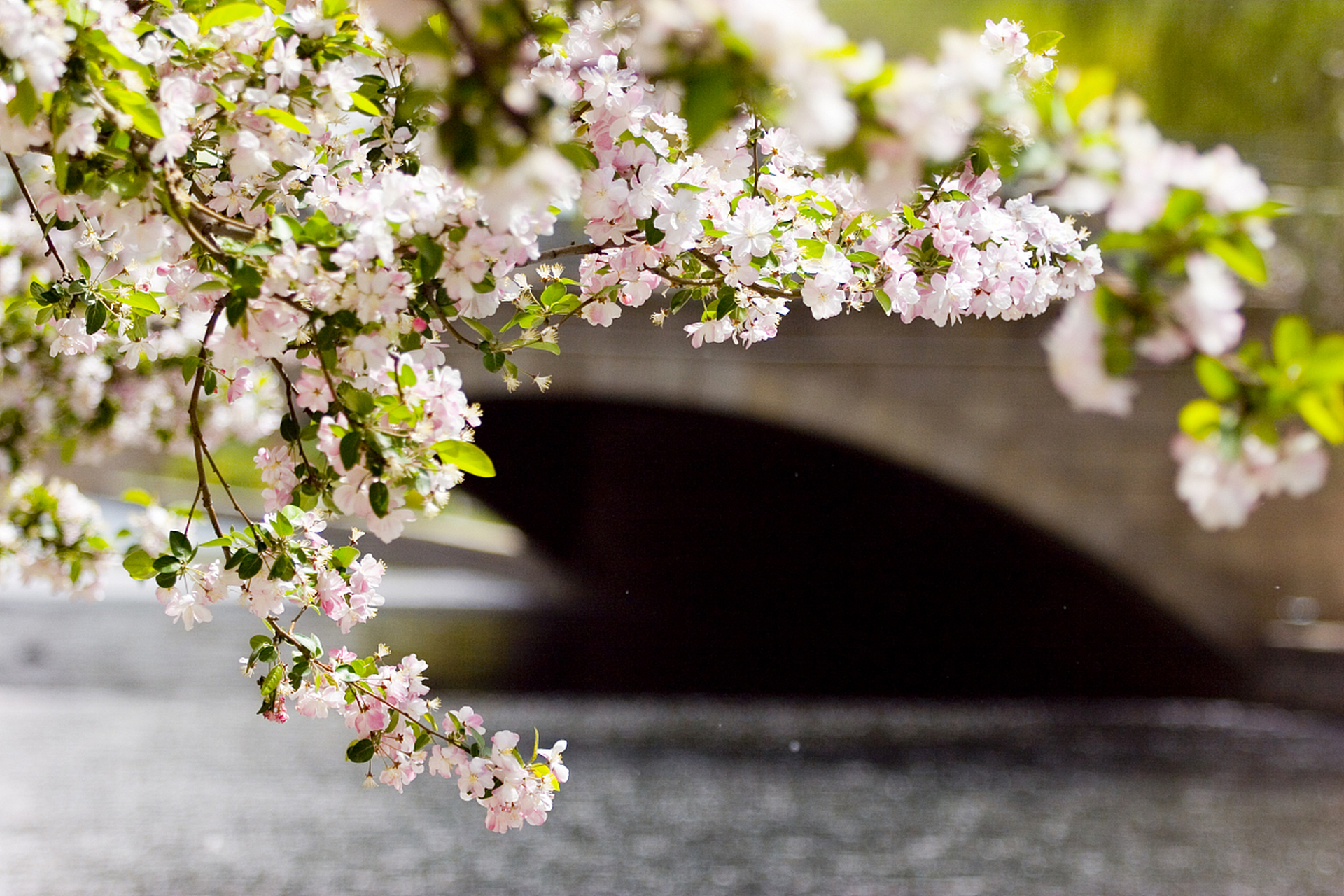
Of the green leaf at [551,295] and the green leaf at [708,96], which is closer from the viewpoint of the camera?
the green leaf at [708,96]

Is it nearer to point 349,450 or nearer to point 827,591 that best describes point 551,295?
point 349,450

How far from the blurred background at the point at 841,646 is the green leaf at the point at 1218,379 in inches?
202

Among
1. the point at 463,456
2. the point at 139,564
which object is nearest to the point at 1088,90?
the point at 463,456

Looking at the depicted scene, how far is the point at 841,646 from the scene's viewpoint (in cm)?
1110

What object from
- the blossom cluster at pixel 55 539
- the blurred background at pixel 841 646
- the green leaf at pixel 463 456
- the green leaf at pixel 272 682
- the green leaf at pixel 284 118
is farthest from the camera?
the blurred background at pixel 841 646

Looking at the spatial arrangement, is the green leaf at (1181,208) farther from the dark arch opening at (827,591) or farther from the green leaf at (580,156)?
the dark arch opening at (827,591)

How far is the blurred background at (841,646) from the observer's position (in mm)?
6324

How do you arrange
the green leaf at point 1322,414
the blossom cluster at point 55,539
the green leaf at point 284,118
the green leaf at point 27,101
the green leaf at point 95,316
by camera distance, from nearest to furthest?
the green leaf at point 1322,414 → the green leaf at point 27,101 → the green leaf at point 284,118 → the green leaf at point 95,316 → the blossom cluster at point 55,539

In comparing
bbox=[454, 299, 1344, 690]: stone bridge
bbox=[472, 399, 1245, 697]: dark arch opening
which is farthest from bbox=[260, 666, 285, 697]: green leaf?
bbox=[472, 399, 1245, 697]: dark arch opening

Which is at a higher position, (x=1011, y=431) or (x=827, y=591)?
(x=1011, y=431)

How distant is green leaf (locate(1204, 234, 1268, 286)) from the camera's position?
100 cm

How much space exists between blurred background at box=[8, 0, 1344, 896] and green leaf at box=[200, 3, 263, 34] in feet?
15.4

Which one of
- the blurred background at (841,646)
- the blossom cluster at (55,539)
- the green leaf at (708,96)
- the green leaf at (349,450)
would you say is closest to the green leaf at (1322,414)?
the green leaf at (708,96)

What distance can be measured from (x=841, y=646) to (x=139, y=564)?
9537 mm
